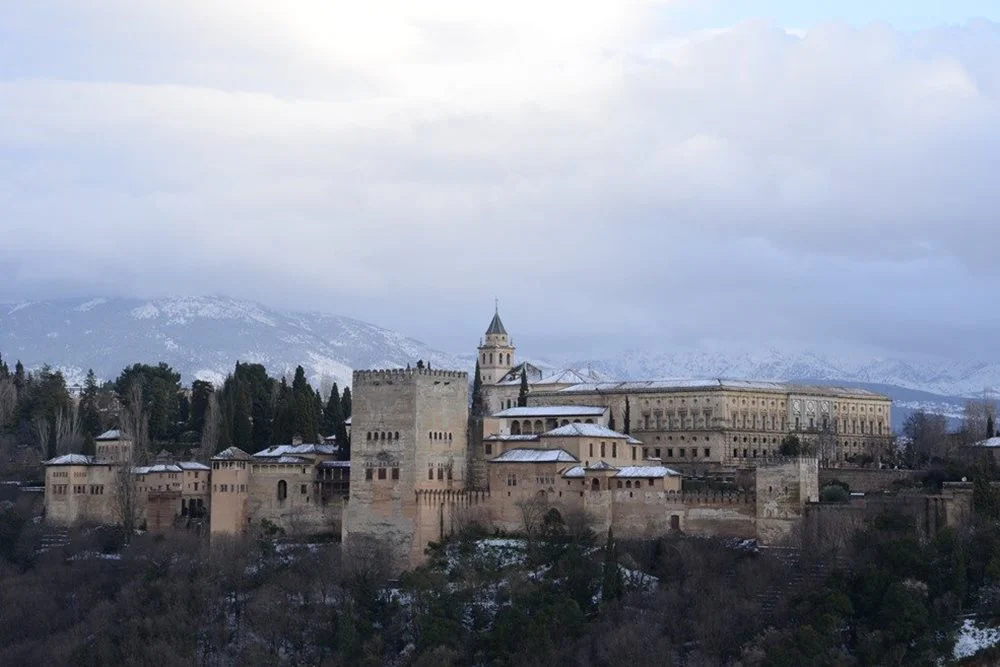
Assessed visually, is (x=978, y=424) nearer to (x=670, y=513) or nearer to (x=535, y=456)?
(x=670, y=513)

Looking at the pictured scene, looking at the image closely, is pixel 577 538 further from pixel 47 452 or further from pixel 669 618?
pixel 47 452

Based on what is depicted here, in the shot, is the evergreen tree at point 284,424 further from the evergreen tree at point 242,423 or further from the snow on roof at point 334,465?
the snow on roof at point 334,465

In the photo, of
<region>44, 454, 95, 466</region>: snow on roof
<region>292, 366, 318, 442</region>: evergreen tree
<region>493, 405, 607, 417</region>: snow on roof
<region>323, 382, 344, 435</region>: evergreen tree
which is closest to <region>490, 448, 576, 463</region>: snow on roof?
<region>493, 405, 607, 417</region>: snow on roof

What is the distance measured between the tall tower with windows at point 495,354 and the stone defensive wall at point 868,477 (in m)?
34.0

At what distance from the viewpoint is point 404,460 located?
216 ft

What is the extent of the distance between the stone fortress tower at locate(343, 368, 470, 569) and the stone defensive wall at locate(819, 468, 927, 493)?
1446 cm

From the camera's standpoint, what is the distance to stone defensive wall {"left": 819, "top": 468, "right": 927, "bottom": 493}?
6944 centimetres

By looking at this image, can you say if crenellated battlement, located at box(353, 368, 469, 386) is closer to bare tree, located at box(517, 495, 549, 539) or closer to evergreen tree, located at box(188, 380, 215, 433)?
bare tree, located at box(517, 495, 549, 539)

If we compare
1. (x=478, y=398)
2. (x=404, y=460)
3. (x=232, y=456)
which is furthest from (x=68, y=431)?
(x=404, y=460)

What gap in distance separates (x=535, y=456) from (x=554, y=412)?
48.0 ft

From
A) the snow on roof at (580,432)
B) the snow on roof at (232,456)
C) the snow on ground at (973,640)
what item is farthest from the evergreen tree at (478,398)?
the snow on ground at (973,640)

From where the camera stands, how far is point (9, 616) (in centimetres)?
6819

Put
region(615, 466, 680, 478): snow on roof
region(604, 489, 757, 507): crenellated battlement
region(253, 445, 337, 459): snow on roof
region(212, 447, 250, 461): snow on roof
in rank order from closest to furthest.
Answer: region(604, 489, 757, 507): crenellated battlement → region(615, 466, 680, 478): snow on roof → region(212, 447, 250, 461): snow on roof → region(253, 445, 337, 459): snow on roof

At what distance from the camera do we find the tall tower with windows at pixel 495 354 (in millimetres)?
103250
